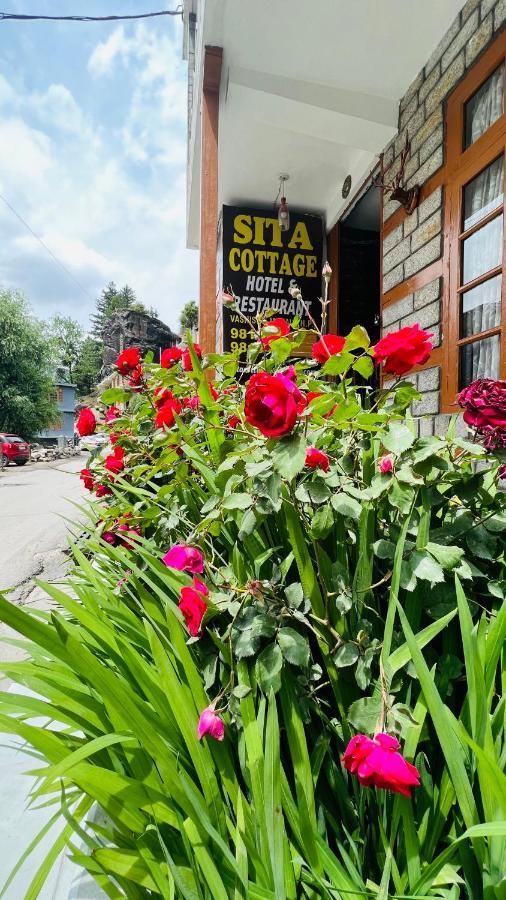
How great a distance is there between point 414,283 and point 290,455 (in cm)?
235

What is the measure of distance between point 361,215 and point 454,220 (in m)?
2.01

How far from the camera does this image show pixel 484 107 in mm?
2053

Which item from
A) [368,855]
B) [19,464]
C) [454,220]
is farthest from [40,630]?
[19,464]

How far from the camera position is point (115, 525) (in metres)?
1.31

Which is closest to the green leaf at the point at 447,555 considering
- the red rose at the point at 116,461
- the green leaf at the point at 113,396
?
the green leaf at the point at 113,396

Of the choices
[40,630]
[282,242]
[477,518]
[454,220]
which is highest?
[282,242]

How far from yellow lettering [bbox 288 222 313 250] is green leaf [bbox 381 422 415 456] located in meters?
3.78

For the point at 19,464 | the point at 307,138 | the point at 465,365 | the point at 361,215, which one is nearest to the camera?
the point at 465,365

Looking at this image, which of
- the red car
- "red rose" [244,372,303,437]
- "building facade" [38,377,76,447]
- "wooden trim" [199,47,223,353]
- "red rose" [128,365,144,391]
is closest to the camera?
"red rose" [244,372,303,437]

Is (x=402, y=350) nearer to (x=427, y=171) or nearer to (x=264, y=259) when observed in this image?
(x=427, y=171)

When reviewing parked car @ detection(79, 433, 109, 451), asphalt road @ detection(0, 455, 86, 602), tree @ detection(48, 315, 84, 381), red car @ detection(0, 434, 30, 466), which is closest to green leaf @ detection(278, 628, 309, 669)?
asphalt road @ detection(0, 455, 86, 602)

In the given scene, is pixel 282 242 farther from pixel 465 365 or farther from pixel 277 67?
pixel 465 365

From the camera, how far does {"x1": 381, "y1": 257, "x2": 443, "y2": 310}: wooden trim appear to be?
7.86 ft

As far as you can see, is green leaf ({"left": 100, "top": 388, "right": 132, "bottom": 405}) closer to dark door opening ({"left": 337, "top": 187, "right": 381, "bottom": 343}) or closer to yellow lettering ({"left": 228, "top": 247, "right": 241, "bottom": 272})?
yellow lettering ({"left": 228, "top": 247, "right": 241, "bottom": 272})
